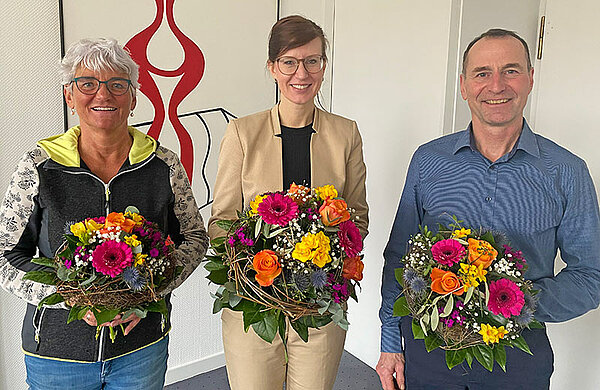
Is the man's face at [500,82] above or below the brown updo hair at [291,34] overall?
below

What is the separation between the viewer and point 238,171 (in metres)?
2.00

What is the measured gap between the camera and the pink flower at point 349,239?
5.22 feet

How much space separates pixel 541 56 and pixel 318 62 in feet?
5.02

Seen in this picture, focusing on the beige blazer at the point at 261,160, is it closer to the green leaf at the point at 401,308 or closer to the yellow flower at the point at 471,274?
the green leaf at the point at 401,308

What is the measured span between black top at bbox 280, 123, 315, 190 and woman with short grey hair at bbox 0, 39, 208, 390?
50 cm

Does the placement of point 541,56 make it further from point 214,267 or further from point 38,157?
point 38,157

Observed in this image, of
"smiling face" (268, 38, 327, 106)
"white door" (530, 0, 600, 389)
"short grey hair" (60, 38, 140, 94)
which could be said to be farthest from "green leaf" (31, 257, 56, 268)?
"white door" (530, 0, 600, 389)

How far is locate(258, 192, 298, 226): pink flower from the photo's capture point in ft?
5.05

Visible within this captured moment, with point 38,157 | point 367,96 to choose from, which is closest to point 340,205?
point 38,157

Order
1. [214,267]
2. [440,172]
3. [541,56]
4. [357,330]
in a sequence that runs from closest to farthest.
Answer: [214,267] < [440,172] < [541,56] < [357,330]

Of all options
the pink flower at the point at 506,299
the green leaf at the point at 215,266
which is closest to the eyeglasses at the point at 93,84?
the green leaf at the point at 215,266

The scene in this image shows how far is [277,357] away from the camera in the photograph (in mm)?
1987

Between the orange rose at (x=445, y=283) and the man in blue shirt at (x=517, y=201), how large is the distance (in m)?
0.38

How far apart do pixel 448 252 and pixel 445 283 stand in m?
0.10
